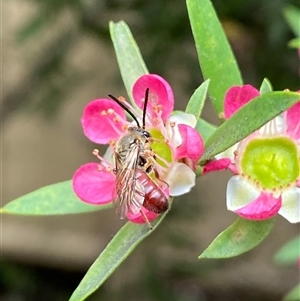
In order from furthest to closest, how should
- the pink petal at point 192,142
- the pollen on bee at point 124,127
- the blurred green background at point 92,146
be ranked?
1. the blurred green background at point 92,146
2. the pollen on bee at point 124,127
3. the pink petal at point 192,142

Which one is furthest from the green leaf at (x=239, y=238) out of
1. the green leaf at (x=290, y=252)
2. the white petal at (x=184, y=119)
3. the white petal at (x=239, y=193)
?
the green leaf at (x=290, y=252)

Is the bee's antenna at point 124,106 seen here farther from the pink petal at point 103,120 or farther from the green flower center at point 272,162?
the green flower center at point 272,162

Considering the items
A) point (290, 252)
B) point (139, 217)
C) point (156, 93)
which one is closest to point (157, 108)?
point (156, 93)

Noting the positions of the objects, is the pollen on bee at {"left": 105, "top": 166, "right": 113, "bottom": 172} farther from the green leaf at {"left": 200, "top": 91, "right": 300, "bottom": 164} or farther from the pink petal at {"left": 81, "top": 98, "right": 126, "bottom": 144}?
A: the green leaf at {"left": 200, "top": 91, "right": 300, "bottom": 164}

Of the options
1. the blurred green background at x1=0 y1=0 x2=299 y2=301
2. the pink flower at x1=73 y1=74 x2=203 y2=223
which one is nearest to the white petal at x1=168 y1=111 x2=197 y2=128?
the pink flower at x1=73 y1=74 x2=203 y2=223

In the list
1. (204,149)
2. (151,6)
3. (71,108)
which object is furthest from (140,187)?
(71,108)

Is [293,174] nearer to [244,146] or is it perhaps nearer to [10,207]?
[244,146]

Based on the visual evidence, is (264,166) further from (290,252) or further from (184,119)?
(290,252)
